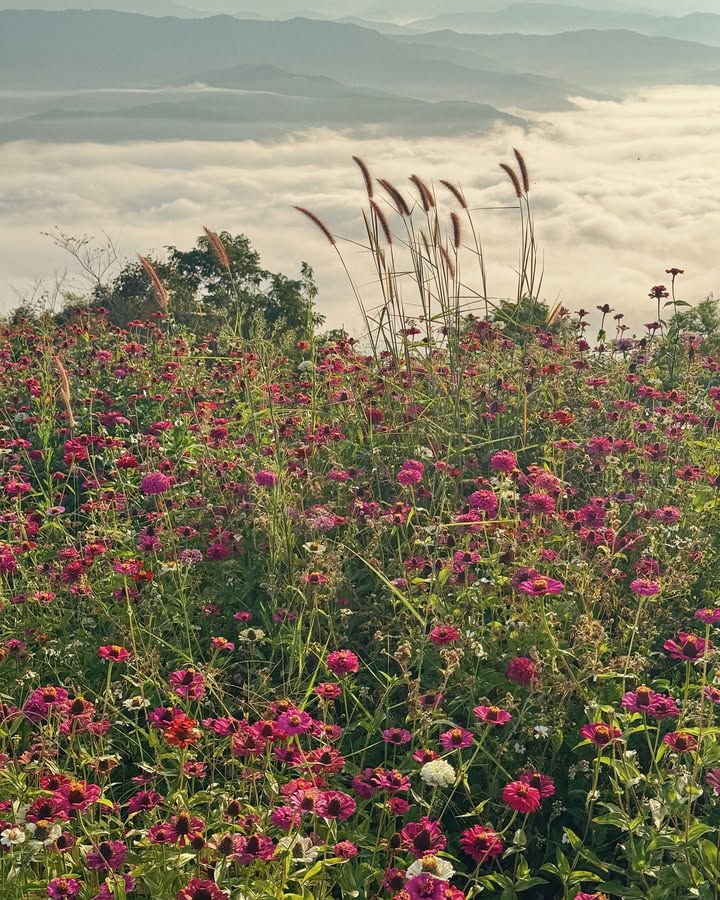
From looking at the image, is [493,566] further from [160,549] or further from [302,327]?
[302,327]

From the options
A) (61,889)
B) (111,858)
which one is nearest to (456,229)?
(111,858)

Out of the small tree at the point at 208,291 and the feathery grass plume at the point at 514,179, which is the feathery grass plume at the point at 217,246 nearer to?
the feathery grass plume at the point at 514,179

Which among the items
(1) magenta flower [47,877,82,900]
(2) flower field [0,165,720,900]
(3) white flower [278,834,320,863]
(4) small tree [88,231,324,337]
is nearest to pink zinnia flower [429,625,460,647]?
(2) flower field [0,165,720,900]

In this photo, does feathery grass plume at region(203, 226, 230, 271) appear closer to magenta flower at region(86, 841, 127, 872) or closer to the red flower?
the red flower

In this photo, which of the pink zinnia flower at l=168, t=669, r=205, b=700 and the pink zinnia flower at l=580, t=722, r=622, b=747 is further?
the pink zinnia flower at l=168, t=669, r=205, b=700

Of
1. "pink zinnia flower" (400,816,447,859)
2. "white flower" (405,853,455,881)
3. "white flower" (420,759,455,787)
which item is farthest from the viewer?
"white flower" (420,759,455,787)

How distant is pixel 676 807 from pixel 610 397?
4.08 metres

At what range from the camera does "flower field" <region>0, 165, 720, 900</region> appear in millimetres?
2561

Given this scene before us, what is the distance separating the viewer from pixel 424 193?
529 centimetres

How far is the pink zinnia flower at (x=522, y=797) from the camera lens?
94.2 inches

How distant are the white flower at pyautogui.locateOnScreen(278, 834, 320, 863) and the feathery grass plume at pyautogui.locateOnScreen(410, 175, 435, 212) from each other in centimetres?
376

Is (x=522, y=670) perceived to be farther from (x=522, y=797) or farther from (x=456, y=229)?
(x=456, y=229)

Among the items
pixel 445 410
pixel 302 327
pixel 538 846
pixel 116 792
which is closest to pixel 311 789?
pixel 538 846

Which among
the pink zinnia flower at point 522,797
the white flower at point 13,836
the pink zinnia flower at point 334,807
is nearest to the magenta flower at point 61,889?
the white flower at point 13,836
